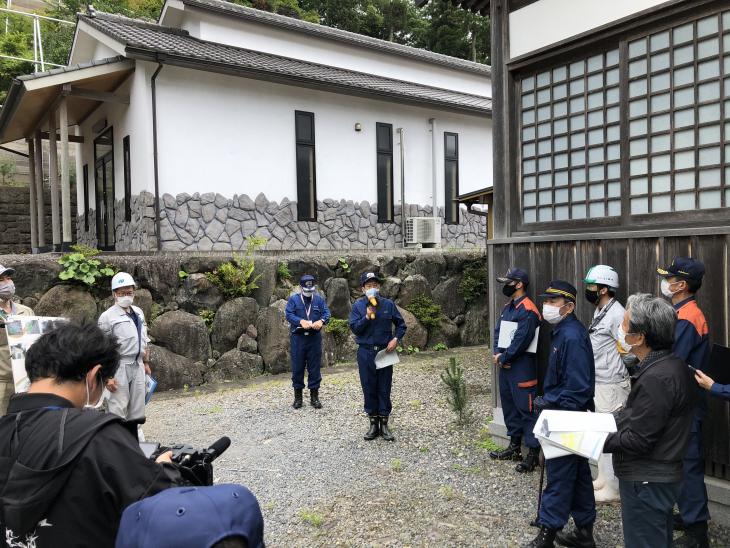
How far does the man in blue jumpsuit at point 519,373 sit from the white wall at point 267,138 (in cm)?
827

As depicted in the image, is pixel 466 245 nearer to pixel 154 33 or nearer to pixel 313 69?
pixel 313 69

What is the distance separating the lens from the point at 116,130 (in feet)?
41.0

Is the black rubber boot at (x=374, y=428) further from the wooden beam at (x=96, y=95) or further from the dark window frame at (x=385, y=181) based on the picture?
the wooden beam at (x=96, y=95)

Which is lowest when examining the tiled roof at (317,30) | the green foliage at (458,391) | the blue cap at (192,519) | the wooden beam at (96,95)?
the green foliage at (458,391)

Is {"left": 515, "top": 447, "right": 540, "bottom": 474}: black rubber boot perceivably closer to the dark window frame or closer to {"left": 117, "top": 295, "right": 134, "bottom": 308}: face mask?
{"left": 117, "top": 295, "right": 134, "bottom": 308}: face mask

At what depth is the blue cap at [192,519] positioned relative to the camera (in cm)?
137

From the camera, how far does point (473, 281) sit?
508 inches

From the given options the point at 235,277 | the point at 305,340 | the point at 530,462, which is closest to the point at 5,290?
the point at 305,340

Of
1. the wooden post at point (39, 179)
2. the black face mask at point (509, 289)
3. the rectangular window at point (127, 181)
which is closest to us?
the black face mask at point (509, 289)

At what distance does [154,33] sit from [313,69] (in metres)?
4.07

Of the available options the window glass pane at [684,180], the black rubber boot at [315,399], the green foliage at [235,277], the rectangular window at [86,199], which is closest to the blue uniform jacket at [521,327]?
the window glass pane at [684,180]

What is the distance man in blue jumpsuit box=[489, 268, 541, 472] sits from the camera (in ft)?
17.1

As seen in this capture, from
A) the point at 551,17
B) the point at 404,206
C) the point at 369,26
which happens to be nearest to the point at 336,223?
the point at 404,206

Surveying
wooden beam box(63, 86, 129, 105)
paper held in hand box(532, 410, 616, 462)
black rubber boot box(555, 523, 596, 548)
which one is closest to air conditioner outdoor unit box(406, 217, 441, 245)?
wooden beam box(63, 86, 129, 105)
